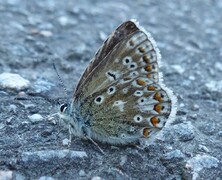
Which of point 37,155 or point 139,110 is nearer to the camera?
point 37,155

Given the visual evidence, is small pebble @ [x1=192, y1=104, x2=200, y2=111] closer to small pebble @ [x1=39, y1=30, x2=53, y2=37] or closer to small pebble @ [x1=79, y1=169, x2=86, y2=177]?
small pebble @ [x1=79, y1=169, x2=86, y2=177]

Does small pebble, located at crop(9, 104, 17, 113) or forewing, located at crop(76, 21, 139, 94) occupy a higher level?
forewing, located at crop(76, 21, 139, 94)

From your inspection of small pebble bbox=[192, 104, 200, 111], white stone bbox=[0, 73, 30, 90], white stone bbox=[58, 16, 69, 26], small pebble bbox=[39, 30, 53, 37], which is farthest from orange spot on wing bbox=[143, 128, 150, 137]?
white stone bbox=[58, 16, 69, 26]

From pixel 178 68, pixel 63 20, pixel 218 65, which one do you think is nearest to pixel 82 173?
pixel 178 68

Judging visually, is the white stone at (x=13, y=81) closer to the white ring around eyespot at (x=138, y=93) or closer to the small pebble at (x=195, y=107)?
the white ring around eyespot at (x=138, y=93)

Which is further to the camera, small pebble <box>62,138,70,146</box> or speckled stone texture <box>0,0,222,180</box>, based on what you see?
small pebble <box>62,138,70,146</box>

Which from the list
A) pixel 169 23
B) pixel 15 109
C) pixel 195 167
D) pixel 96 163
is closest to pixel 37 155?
pixel 96 163

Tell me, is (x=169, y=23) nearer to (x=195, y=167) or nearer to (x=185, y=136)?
(x=185, y=136)
